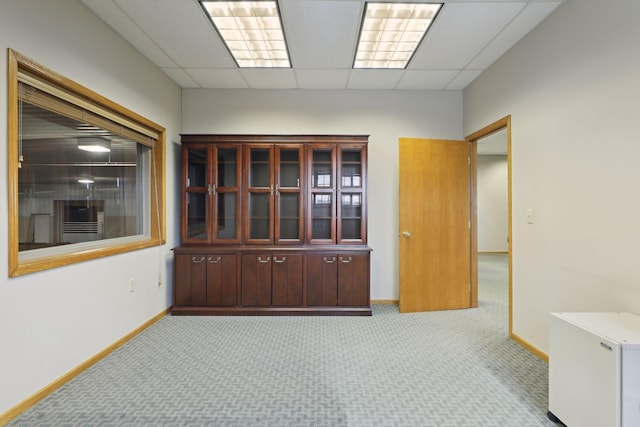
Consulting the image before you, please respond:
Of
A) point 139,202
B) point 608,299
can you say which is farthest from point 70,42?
point 608,299

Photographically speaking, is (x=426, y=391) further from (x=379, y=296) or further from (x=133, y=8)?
(x=133, y=8)

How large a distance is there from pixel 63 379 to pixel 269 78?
318 centimetres

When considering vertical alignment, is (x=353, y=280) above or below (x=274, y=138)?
below

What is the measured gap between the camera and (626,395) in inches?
51.9

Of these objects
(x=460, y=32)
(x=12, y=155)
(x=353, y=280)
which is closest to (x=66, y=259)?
(x=12, y=155)

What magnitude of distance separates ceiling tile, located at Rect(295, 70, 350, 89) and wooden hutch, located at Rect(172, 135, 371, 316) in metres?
0.66

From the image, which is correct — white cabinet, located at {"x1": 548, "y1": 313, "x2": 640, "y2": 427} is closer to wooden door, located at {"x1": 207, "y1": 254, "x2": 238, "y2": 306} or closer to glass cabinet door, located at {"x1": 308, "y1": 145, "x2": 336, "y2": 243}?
glass cabinet door, located at {"x1": 308, "y1": 145, "x2": 336, "y2": 243}

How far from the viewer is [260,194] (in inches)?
137

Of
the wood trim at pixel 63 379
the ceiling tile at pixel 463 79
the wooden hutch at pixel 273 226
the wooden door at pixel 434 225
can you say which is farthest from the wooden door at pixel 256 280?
the ceiling tile at pixel 463 79

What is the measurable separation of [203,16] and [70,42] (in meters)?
0.92

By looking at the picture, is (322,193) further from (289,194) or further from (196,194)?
(196,194)

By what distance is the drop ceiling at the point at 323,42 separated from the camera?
2.20m

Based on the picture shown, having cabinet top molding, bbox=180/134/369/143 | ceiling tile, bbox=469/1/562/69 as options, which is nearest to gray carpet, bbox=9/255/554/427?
cabinet top molding, bbox=180/134/369/143

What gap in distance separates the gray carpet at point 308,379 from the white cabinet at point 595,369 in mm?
236
